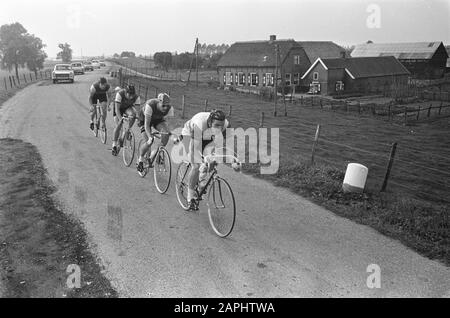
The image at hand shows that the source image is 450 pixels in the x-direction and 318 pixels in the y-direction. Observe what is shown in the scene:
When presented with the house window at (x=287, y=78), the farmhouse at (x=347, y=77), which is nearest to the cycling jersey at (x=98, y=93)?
the farmhouse at (x=347, y=77)

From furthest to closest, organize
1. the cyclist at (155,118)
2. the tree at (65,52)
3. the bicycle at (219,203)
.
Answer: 1. the tree at (65,52)
2. the cyclist at (155,118)
3. the bicycle at (219,203)

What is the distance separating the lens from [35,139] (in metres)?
14.2

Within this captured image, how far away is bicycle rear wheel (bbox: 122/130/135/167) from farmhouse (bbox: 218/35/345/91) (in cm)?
4818

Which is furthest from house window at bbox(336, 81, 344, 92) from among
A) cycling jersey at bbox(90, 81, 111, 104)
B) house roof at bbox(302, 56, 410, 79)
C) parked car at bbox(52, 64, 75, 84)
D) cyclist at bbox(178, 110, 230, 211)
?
cyclist at bbox(178, 110, 230, 211)

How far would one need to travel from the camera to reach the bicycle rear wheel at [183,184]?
25.8ft

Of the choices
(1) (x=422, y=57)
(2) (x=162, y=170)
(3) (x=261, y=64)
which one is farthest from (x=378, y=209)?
(1) (x=422, y=57)

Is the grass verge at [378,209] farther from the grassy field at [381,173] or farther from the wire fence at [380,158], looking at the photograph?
the wire fence at [380,158]

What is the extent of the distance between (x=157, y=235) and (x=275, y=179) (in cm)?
409

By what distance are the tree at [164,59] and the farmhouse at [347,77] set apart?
47.0 m

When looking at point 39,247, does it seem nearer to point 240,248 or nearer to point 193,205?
point 193,205

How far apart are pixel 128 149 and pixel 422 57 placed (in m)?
77.1

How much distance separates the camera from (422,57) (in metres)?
75.0

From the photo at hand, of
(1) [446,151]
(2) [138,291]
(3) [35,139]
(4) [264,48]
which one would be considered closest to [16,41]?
(4) [264,48]

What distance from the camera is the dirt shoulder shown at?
514 cm
